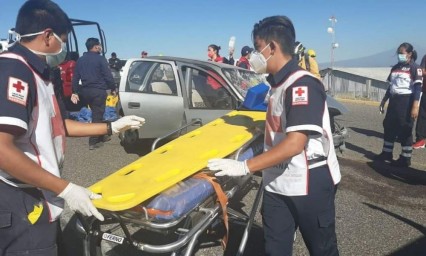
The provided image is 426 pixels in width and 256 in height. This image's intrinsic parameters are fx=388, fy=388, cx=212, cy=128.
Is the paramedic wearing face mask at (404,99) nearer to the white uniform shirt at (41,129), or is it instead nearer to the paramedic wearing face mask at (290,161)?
the paramedic wearing face mask at (290,161)

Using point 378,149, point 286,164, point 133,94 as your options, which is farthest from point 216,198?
point 378,149

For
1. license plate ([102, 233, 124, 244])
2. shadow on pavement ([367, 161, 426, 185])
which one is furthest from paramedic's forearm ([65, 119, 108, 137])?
shadow on pavement ([367, 161, 426, 185])

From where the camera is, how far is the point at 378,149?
24.7 feet

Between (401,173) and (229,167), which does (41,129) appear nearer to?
(229,167)

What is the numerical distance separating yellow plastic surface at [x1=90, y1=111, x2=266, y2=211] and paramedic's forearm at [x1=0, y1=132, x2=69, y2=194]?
0.57 m

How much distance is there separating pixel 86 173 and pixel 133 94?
1.50 m

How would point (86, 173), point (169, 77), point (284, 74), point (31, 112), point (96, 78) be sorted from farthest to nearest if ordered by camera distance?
point (96, 78), point (169, 77), point (86, 173), point (284, 74), point (31, 112)

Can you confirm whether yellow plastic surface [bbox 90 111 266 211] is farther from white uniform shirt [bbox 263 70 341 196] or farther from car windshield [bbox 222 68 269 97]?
car windshield [bbox 222 68 269 97]

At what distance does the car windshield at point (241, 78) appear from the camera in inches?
224

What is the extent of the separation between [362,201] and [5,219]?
160 inches

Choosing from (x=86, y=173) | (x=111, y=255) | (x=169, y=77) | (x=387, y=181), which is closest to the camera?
(x=111, y=255)

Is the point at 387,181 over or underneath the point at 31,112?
underneath

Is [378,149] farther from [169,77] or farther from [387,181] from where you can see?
[169,77]

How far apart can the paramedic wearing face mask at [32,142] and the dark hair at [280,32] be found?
1101mm
